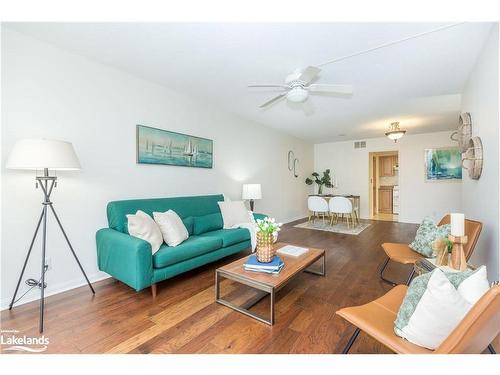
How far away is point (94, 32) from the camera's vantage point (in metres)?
2.04

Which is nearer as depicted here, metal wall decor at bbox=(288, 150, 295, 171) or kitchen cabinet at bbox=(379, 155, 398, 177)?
metal wall decor at bbox=(288, 150, 295, 171)

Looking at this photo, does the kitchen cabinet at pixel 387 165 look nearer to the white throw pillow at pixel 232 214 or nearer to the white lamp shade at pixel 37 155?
the white throw pillow at pixel 232 214

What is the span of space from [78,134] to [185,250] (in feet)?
5.52

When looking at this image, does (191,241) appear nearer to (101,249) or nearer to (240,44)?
(101,249)

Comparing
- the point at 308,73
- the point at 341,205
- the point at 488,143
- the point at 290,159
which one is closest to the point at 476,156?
the point at 488,143

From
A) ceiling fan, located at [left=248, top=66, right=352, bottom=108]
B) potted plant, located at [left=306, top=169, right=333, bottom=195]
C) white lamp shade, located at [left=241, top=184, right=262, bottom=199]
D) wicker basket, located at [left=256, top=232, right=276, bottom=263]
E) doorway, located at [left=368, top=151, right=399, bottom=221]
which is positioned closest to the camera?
wicker basket, located at [left=256, top=232, right=276, bottom=263]

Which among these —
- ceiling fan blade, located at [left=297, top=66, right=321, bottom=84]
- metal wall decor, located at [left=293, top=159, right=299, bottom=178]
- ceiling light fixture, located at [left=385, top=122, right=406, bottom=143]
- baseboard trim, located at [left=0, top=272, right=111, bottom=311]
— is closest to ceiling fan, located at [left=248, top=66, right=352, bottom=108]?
ceiling fan blade, located at [left=297, top=66, right=321, bottom=84]

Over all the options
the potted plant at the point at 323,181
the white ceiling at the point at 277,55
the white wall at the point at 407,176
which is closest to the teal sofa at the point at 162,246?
the white ceiling at the point at 277,55

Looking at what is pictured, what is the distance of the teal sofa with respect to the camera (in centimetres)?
207

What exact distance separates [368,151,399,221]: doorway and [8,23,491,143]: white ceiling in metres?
4.01

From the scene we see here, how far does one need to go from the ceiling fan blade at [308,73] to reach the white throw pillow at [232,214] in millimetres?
2049

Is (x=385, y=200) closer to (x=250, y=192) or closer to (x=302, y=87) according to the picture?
(x=250, y=192)

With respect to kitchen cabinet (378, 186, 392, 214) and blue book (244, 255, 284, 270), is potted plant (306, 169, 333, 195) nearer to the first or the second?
kitchen cabinet (378, 186, 392, 214)
